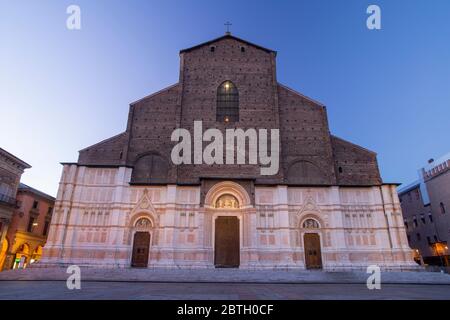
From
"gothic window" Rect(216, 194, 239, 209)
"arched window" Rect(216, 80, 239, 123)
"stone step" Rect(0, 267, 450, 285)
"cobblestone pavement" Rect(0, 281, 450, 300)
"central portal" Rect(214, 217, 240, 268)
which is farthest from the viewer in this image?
"arched window" Rect(216, 80, 239, 123)

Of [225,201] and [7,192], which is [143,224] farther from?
[7,192]

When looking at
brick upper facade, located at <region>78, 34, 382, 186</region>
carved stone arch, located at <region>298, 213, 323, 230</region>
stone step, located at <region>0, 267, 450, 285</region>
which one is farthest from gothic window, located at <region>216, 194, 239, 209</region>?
stone step, located at <region>0, 267, 450, 285</region>

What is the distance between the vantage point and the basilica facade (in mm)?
19828

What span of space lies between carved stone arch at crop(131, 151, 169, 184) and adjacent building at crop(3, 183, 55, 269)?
1512 cm

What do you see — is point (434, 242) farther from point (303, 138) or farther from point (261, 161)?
point (261, 161)

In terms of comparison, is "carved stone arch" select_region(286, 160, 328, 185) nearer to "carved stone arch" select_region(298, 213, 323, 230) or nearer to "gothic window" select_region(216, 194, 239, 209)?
"carved stone arch" select_region(298, 213, 323, 230)

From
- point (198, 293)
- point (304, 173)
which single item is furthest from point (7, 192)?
point (304, 173)

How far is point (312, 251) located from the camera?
67.4 feet

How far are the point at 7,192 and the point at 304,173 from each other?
27.9m

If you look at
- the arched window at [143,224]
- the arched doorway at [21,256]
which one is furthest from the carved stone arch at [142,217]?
the arched doorway at [21,256]

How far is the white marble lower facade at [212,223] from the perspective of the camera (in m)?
19.6

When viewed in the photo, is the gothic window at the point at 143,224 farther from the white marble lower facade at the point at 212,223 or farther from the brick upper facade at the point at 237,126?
the brick upper facade at the point at 237,126

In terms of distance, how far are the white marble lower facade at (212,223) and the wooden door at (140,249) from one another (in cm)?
35

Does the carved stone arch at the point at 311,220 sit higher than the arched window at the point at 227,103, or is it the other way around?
the arched window at the point at 227,103
